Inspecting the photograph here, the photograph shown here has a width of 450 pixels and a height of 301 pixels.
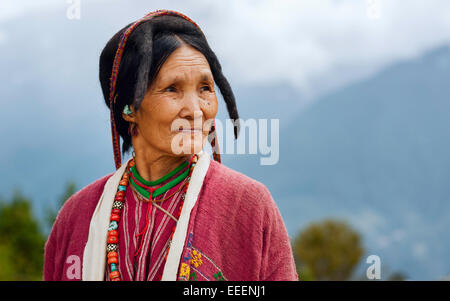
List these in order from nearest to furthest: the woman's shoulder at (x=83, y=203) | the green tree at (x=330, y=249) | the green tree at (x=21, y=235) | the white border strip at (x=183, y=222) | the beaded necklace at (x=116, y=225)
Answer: the white border strip at (x=183, y=222)
the beaded necklace at (x=116, y=225)
the woman's shoulder at (x=83, y=203)
the green tree at (x=21, y=235)
the green tree at (x=330, y=249)

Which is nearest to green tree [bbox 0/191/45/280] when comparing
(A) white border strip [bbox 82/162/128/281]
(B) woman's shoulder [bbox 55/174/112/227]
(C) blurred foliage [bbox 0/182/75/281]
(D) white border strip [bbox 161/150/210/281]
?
(C) blurred foliage [bbox 0/182/75/281]

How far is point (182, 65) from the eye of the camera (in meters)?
2.31

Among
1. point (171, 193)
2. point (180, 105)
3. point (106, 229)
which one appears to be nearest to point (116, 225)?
point (106, 229)

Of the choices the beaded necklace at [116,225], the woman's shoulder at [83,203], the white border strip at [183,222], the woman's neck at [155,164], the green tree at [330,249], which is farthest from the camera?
the green tree at [330,249]

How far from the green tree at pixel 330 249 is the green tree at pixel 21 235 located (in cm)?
3063

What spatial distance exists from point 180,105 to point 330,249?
56.7m

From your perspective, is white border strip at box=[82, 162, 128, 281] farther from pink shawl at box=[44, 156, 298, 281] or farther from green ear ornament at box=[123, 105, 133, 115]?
green ear ornament at box=[123, 105, 133, 115]

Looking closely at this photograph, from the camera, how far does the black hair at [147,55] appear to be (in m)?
2.27

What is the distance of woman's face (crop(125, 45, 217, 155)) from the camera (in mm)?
2291

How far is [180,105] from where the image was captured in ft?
7.52

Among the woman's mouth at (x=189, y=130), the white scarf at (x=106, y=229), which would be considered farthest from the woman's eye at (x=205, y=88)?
the white scarf at (x=106, y=229)

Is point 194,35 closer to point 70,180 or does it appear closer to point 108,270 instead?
point 108,270

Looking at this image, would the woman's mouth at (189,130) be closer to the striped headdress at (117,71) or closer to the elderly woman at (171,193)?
the elderly woman at (171,193)

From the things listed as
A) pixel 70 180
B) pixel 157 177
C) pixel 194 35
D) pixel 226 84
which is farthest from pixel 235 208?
pixel 70 180
